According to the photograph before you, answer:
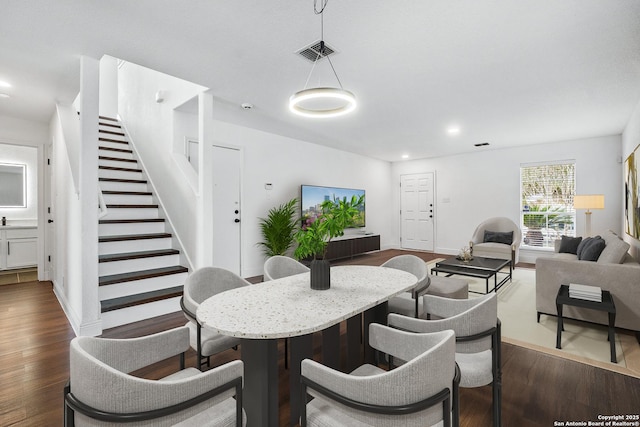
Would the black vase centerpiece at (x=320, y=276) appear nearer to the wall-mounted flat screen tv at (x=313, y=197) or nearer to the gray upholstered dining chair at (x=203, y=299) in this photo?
the gray upholstered dining chair at (x=203, y=299)

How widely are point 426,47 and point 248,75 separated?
1.72 m

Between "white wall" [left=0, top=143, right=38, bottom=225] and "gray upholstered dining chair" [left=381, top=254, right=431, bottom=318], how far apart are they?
269 inches

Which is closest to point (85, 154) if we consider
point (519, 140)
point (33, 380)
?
point (33, 380)

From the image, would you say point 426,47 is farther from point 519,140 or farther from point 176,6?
point 519,140

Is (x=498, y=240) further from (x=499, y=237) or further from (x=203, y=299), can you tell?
(x=203, y=299)

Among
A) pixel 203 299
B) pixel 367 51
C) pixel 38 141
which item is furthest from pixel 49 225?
pixel 367 51

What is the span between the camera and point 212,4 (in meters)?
2.06

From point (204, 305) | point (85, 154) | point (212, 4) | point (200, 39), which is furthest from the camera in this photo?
point (85, 154)

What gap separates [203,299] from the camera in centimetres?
211

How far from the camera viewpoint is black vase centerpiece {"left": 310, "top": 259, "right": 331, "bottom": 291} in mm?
1860

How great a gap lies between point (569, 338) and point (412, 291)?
183 centimetres

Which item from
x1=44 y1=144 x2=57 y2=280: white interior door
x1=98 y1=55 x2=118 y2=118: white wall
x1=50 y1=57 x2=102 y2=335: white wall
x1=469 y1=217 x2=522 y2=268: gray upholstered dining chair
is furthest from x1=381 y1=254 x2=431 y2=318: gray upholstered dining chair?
x1=98 y1=55 x2=118 y2=118: white wall

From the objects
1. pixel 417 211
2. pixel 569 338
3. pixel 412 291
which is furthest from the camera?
pixel 417 211

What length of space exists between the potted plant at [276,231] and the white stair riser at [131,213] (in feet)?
5.40
